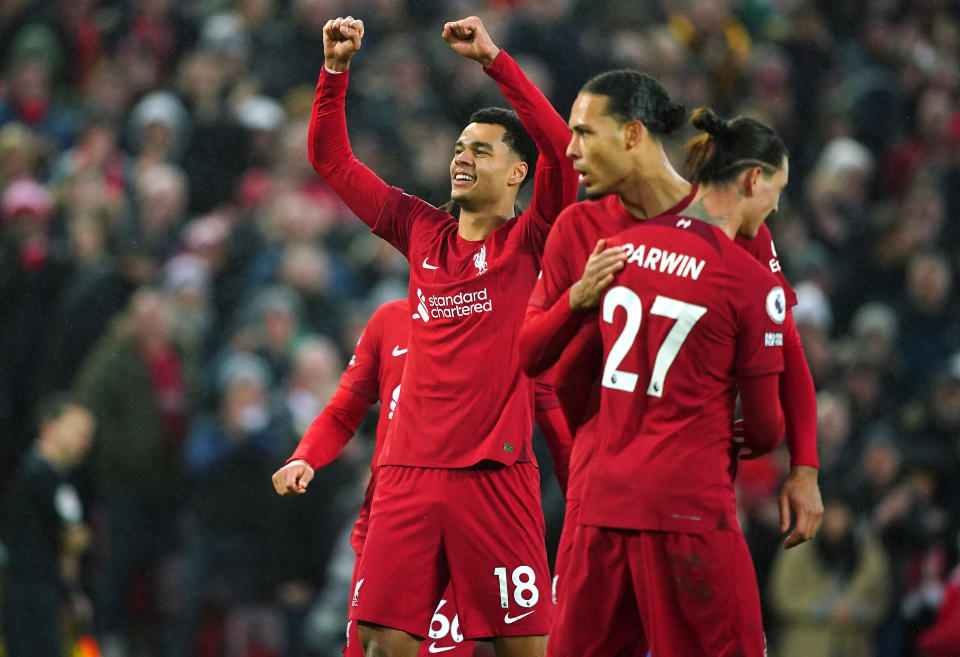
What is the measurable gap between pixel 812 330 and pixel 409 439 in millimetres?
4784

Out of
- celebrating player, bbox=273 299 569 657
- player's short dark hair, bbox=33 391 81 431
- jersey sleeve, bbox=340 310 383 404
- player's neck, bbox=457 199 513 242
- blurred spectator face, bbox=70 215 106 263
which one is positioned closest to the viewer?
player's neck, bbox=457 199 513 242

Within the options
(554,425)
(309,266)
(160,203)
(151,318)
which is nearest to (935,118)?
(309,266)

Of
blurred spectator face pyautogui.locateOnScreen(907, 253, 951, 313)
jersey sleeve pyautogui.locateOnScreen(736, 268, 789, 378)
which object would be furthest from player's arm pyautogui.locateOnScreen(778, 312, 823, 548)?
blurred spectator face pyautogui.locateOnScreen(907, 253, 951, 313)

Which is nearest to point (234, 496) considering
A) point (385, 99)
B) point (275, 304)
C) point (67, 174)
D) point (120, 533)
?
point (120, 533)

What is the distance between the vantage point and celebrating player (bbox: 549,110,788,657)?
3113 mm

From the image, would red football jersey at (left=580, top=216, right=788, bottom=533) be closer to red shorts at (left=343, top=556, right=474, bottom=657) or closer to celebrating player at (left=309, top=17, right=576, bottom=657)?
celebrating player at (left=309, top=17, right=576, bottom=657)

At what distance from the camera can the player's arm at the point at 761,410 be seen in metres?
3.17

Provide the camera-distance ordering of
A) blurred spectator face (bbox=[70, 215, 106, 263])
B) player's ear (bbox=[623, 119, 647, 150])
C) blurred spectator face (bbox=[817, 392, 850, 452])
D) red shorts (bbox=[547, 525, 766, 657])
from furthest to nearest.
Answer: blurred spectator face (bbox=[70, 215, 106, 263]) → blurred spectator face (bbox=[817, 392, 850, 452]) → player's ear (bbox=[623, 119, 647, 150]) → red shorts (bbox=[547, 525, 766, 657])

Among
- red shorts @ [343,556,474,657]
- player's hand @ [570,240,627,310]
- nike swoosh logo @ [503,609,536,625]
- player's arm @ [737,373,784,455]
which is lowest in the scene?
red shorts @ [343,556,474,657]

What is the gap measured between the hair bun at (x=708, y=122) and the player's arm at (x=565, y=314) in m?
0.42

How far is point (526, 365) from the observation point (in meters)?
3.35

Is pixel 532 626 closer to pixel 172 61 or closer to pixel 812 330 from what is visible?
pixel 812 330

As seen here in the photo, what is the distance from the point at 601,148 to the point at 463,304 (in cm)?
90

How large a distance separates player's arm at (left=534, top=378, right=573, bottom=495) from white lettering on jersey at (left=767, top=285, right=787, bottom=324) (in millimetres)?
1406
